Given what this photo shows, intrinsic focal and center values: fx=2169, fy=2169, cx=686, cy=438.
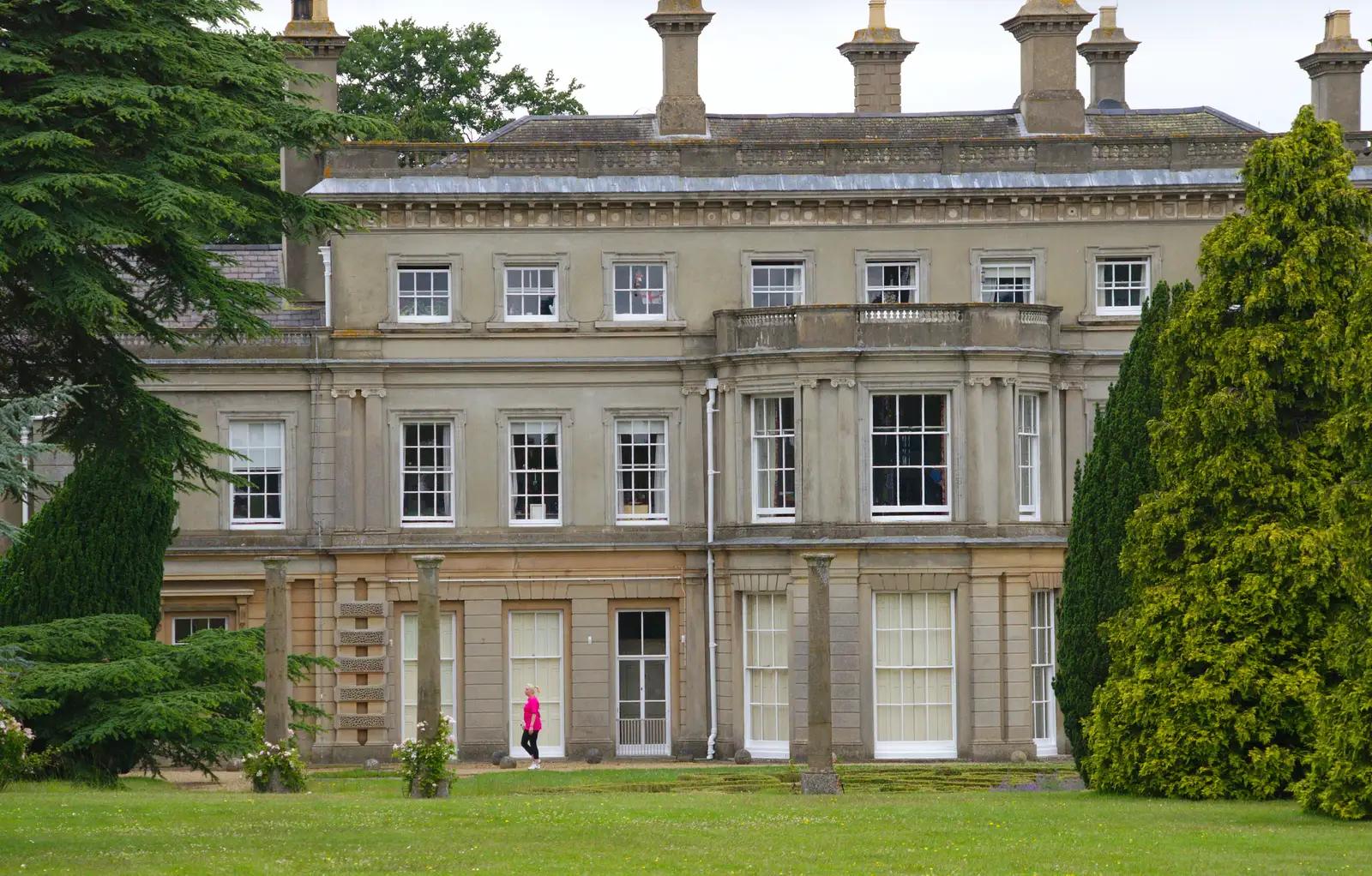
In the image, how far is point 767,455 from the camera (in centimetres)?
3909

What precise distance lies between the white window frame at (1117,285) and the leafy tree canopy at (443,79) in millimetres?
25782

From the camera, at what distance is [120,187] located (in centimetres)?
1959

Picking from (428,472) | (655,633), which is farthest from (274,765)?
(655,633)

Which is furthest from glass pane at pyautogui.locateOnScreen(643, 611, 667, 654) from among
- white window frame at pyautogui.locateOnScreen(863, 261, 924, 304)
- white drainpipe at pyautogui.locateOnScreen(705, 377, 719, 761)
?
white window frame at pyautogui.locateOnScreen(863, 261, 924, 304)

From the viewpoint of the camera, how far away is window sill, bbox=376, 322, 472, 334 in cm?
3991

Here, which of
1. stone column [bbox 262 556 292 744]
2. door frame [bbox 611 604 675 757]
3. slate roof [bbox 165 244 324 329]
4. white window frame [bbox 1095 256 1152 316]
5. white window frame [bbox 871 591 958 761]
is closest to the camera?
stone column [bbox 262 556 292 744]

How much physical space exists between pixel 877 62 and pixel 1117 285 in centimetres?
876

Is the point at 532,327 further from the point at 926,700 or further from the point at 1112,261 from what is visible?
the point at 1112,261

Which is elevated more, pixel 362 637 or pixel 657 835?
pixel 362 637

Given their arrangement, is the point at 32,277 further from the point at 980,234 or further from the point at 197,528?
the point at 980,234

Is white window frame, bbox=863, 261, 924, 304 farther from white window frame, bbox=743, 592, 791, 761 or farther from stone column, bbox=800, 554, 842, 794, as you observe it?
stone column, bbox=800, 554, 842, 794

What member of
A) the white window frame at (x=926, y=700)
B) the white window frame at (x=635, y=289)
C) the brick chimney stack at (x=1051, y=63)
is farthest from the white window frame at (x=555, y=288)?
the brick chimney stack at (x=1051, y=63)

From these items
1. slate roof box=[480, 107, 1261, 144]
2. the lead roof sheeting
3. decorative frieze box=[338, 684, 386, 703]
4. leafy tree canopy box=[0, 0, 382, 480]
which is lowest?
decorative frieze box=[338, 684, 386, 703]

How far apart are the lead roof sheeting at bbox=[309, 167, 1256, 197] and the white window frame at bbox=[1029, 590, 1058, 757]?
7.68 meters
